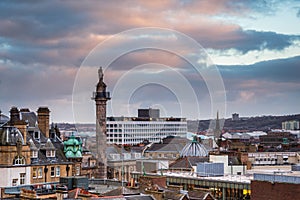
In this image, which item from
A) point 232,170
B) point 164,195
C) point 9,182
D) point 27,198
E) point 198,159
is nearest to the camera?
point 27,198

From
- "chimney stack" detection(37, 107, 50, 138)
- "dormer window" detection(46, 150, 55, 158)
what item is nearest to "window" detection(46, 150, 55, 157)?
"dormer window" detection(46, 150, 55, 158)

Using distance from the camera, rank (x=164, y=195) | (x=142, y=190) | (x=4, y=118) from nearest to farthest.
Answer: (x=164, y=195) → (x=142, y=190) → (x=4, y=118)

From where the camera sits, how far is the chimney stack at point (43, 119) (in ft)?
305

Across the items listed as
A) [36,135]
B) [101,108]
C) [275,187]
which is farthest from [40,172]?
[101,108]

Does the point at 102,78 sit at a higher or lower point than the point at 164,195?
higher

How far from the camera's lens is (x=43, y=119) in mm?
93312

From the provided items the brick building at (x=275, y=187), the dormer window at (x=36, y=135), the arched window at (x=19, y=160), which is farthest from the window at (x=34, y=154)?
the brick building at (x=275, y=187)

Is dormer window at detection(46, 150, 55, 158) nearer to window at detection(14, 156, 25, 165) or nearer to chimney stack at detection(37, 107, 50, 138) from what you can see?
chimney stack at detection(37, 107, 50, 138)

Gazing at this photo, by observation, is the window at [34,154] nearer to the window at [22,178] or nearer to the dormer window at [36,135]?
the window at [22,178]

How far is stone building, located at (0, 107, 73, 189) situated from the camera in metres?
80.5

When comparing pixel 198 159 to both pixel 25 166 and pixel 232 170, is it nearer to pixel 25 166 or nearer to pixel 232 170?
pixel 232 170

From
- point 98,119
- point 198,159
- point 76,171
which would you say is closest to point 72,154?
point 76,171

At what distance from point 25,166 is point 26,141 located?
3.31 meters

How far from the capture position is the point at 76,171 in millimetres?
92875
